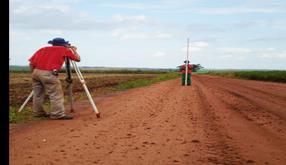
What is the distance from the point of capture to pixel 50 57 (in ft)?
37.1

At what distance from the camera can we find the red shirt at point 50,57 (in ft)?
36.9

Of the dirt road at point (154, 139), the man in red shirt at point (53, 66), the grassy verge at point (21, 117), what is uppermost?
the man in red shirt at point (53, 66)

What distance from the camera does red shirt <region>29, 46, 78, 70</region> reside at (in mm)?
11242

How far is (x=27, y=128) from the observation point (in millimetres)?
9867

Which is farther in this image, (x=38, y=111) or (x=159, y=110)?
(x=159, y=110)

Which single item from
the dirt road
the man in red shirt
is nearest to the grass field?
the man in red shirt

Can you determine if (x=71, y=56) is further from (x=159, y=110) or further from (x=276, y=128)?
(x=276, y=128)

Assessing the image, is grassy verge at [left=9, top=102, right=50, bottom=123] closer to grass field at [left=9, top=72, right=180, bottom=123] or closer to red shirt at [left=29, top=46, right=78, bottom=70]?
grass field at [left=9, top=72, right=180, bottom=123]

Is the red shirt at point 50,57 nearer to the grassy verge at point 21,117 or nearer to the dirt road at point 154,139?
the grassy verge at point 21,117

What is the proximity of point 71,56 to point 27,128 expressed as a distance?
2.20m

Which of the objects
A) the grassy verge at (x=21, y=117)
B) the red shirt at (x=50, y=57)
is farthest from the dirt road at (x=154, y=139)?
the red shirt at (x=50, y=57)

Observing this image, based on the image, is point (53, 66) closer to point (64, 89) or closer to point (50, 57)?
point (50, 57)
